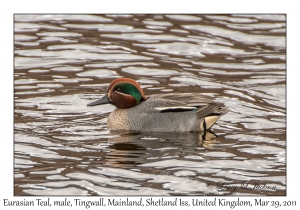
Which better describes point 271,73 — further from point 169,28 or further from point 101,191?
point 101,191

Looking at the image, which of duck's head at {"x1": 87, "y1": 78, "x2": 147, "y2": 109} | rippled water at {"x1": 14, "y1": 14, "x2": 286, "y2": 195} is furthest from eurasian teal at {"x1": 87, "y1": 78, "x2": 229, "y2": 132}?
rippled water at {"x1": 14, "y1": 14, "x2": 286, "y2": 195}

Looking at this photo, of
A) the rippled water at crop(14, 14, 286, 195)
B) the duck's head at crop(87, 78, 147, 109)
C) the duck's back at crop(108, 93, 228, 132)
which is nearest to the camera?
the rippled water at crop(14, 14, 286, 195)

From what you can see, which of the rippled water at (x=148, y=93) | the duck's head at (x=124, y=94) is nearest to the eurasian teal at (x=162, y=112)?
the duck's head at (x=124, y=94)

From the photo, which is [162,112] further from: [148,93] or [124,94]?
[148,93]

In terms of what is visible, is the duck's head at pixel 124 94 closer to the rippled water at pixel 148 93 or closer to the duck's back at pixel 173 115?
the duck's back at pixel 173 115

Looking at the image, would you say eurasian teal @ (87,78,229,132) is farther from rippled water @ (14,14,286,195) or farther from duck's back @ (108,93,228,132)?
rippled water @ (14,14,286,195)
